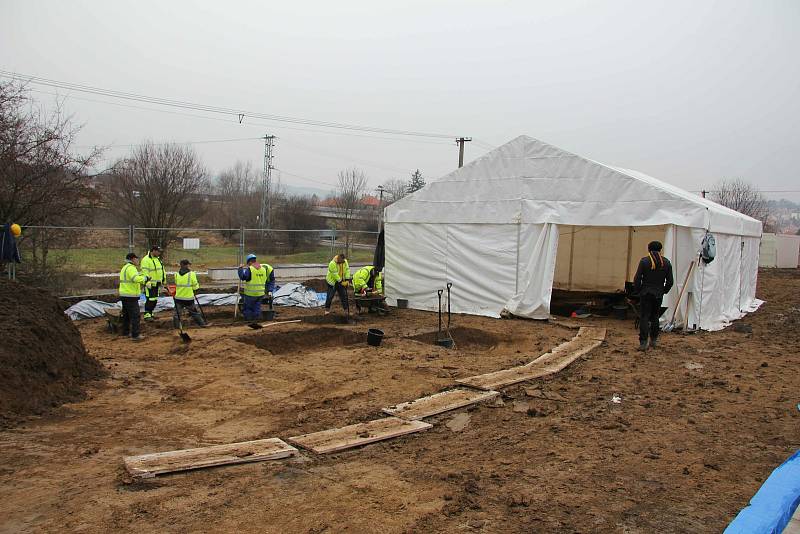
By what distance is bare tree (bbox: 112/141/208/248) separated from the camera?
910 inches

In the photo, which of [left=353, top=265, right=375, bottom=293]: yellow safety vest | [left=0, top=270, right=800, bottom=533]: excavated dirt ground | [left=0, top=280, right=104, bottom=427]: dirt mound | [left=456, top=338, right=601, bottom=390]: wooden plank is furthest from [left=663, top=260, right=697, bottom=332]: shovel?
[left=0, top=280, right=104, bottom=427]: dirt mound

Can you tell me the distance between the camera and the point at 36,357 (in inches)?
258

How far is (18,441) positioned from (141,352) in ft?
15.4

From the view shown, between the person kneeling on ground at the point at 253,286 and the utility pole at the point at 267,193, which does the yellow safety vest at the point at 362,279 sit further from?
the utility pole at the point at 267,193

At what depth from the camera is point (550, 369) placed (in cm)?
833

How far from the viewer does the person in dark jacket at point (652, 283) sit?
9.71m

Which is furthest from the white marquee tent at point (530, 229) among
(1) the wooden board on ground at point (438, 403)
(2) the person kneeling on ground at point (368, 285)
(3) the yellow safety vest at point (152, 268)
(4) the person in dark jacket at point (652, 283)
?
(1) the wooden board on ground at point (438, 403)

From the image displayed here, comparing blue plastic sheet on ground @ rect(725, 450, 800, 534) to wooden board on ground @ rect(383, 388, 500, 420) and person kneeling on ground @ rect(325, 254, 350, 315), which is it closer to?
wooden board on ground @ rect(383, 388, 500, 420)

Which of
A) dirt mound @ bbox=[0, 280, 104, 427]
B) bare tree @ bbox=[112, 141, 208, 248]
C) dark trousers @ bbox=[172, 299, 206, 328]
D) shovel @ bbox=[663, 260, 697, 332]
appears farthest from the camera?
bare tree @ bbox=[112, 141, 208, 248]

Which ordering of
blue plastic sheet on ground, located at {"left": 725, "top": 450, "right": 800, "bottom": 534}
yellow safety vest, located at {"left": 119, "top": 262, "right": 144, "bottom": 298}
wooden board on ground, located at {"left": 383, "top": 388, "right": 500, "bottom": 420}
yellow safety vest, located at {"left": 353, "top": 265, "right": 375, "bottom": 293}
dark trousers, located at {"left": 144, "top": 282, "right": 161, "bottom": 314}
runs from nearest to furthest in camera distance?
blue plastic sheet on ground, located at {"left": 725, "top": 450, "right": 800, "bottom": 534}
wooden board on ground, located at {"left": 383, "top": 388, "right": 500, "bottom": 420}
yellow safety vest, located at {"left": 119, "top": 262, "right": 144, "bottom": 298}
dark trousers, located at {"left": 144, "top": 282, "right": 161, "bottom": 314}
yellow safety vest, located at {"left": 353, "top": 265, "right": 375, "bottom": 293}

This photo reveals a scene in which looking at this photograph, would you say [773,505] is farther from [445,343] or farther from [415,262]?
[415,262]

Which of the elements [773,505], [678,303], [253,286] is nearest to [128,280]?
[253,286]

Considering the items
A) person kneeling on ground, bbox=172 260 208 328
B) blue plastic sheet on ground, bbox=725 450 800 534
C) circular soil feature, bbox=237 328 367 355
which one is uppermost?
person kneeling on ground, bbox=172 260 208 328

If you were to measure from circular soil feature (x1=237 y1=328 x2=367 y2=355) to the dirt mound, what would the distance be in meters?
3.33
